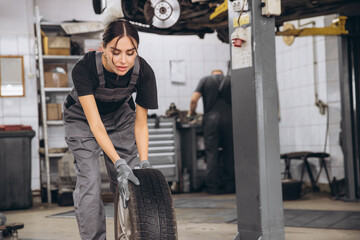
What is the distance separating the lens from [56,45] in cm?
586

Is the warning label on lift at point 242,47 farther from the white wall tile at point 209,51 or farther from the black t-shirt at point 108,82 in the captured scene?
the white wall tile at point 209,51

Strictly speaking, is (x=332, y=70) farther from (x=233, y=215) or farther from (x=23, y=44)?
(x=23, y=44)

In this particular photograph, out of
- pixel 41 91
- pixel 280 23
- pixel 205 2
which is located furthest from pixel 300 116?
pixel 41 91

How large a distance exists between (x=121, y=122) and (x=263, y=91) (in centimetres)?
80

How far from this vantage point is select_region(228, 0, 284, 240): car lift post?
260 cm

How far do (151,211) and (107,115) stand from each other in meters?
0.62

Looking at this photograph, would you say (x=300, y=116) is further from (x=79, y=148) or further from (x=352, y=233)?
(x=79, y=148)

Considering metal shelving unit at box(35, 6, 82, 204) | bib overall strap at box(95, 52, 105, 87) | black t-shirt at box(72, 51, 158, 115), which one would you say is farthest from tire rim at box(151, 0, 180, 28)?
metal shelving unit at box(35, 6, 82, 204)

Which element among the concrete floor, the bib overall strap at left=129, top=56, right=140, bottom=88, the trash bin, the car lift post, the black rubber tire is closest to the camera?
the black rubber tire

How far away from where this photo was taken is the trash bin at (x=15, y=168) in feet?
17.0

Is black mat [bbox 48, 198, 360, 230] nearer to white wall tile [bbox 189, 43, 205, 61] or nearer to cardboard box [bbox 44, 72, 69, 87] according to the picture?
cardboard box [bbox 44, 72, 69, 87]

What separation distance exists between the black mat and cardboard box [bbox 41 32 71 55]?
2060 millimetres

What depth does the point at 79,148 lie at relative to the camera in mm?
2361

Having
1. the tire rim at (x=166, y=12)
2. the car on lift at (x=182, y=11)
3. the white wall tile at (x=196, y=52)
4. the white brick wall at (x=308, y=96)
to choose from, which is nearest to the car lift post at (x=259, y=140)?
the car on lift at (x=182, y=11)
